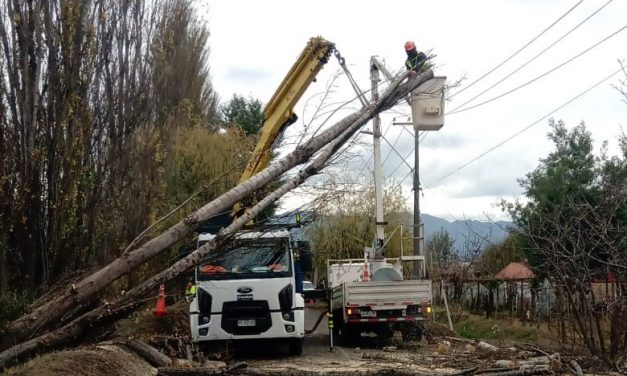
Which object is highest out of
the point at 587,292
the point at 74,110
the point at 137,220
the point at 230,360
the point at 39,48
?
the point at 39,48

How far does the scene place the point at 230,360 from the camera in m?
13.7

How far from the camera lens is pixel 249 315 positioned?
44.8ft

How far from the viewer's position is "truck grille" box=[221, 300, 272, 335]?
13633 mm

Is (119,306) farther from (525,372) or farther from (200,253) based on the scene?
(525,372)

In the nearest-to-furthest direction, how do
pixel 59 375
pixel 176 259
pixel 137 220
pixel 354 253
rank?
pixel 59 375 → pixel 176 259 → pixel 137 220 → pixel 354 253

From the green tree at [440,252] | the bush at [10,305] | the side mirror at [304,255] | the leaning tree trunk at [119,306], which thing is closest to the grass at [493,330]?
the green tree at [440,252]

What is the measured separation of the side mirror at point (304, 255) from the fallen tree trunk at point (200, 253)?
278 cm

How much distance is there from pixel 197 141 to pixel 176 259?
12109 mm

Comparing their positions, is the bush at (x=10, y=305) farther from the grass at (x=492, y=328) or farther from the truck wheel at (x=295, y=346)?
the grass at (x=492, y=328)

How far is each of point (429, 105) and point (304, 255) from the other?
3660mm

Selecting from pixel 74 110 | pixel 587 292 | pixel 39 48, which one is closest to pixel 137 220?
pixel 74 110

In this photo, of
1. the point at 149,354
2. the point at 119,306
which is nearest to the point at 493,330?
the point at 149,354

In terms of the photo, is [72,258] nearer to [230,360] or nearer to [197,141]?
[230,360]

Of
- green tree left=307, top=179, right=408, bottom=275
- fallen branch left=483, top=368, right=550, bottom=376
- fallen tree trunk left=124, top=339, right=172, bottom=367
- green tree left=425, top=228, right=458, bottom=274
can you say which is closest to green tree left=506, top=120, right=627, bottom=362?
fallen branch left=483, top=368, right=550, bottom=376
